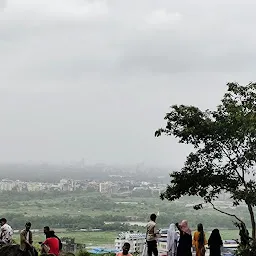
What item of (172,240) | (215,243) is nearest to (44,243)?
(172,240)

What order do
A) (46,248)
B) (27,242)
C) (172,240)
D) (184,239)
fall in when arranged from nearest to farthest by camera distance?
(27,242)
(46,248)
(184,239)
(172,240)

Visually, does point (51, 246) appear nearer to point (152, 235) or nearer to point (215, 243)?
point (152, 235)

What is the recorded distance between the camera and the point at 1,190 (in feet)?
371

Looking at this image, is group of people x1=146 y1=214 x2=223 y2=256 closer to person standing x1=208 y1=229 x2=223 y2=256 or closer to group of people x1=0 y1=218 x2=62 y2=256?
person standing x1=208 y1=229 x2=223 y2=256

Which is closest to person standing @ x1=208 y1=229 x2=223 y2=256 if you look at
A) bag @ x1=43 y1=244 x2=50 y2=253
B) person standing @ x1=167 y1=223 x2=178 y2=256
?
person standing @ x1=167 y1=223 x2=178 y2=256

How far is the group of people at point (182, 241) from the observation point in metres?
13.9

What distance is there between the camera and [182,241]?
13922 mm

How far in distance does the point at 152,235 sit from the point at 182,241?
80 cm

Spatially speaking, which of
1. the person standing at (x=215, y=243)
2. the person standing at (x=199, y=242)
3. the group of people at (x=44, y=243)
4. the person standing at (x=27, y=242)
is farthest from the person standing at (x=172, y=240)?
the person standing at (x=27, y=242)

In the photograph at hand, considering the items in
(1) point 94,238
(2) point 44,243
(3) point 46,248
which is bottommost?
(1) point 94,238

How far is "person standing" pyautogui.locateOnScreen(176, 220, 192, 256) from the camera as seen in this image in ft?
45.5

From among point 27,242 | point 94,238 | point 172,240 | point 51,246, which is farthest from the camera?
point 94,238

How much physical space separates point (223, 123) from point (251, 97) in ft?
4.15

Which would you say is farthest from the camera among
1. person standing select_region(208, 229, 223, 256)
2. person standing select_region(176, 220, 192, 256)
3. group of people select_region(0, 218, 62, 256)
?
person standing select_region(208, 229, 223, 256)
